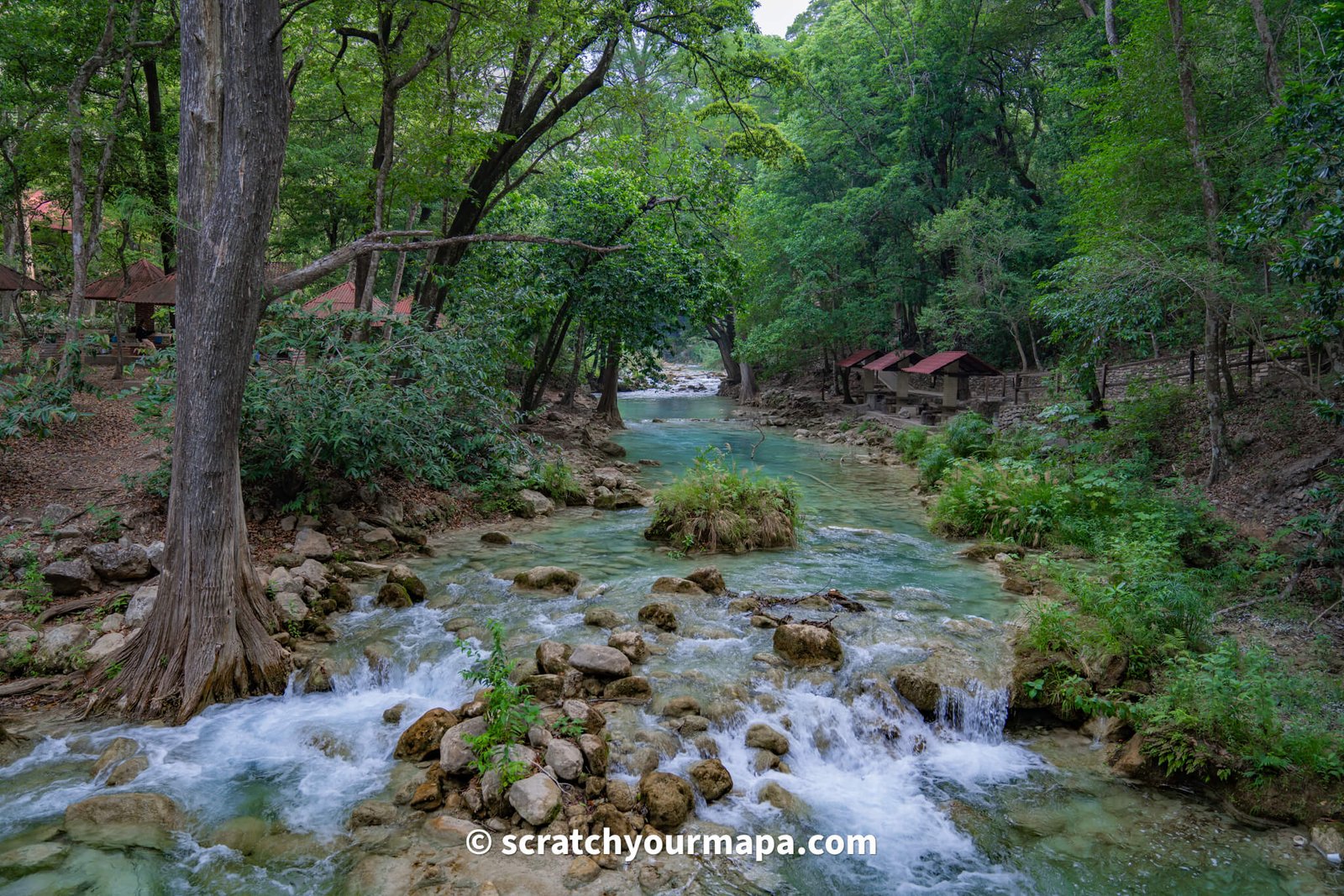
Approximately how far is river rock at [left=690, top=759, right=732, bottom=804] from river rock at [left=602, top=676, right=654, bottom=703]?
3.45 ft

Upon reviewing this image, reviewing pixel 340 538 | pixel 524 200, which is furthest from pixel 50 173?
pixel 340 538

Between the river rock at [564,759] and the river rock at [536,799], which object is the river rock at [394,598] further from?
the river rock at [536,799]

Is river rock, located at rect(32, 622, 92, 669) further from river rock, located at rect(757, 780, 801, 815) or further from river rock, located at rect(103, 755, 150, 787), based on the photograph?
river rock, located at rect(757, 780, 801, 815)

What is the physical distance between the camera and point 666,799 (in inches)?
185

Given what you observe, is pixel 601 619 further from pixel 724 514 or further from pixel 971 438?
pixel 971 438

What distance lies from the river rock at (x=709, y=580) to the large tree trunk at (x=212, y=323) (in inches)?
182

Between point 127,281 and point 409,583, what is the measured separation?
56.6 ft

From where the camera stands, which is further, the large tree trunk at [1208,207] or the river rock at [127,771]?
the large tree trunk at [1208,207]

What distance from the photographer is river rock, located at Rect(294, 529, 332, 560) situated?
28.6ft

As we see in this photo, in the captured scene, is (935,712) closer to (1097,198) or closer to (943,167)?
(1097,198)

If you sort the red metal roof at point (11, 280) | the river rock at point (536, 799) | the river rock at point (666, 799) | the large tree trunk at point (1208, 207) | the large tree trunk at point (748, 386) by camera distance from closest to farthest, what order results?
1. the river rock at point (536, 799)
2. the river rock at point (666, 799)
3. the large tree trunk at point (1208, 207)
4. the red metal roof at point (11, 280)
5. the large tree trunk at point (748, 386)

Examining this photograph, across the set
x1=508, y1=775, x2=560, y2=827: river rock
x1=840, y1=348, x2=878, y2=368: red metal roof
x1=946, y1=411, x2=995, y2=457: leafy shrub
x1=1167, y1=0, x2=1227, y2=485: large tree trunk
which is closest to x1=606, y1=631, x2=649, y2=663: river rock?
x1=508, y1=775, x2=560, y2=827: river rock

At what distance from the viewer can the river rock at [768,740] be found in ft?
18.2

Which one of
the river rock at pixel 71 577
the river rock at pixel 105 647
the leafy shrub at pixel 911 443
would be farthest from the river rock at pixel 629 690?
the leafy shrub at pixel 911 443
